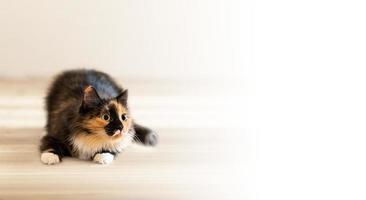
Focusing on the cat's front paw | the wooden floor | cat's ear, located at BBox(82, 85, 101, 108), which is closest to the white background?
the wooden floor

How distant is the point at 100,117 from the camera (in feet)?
5.63

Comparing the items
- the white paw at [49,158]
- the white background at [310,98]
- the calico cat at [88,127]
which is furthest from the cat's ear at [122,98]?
the white background at [310,98]

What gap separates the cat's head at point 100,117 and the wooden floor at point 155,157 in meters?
0.11

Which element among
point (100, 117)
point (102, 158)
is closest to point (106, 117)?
point (100, 117)

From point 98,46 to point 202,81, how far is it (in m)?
0.52

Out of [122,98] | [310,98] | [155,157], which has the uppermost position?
[122,98]

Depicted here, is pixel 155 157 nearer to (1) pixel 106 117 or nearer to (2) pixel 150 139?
(2) pixel 150 139

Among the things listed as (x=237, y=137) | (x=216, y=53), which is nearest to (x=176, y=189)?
(x=237, y=137)

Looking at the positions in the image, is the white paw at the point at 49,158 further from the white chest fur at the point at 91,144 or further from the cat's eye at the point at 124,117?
the cat's eye at the point at 124,117

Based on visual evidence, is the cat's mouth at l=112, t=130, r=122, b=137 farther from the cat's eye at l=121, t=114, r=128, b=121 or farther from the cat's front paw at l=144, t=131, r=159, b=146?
the cat's front paw at l=144, t=131, r=159, b=146

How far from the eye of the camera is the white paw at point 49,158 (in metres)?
1.71

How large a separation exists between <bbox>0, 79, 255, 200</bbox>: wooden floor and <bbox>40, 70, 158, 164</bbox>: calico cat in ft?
0.12

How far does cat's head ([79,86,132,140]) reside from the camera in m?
1.71

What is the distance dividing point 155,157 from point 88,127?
25cm
